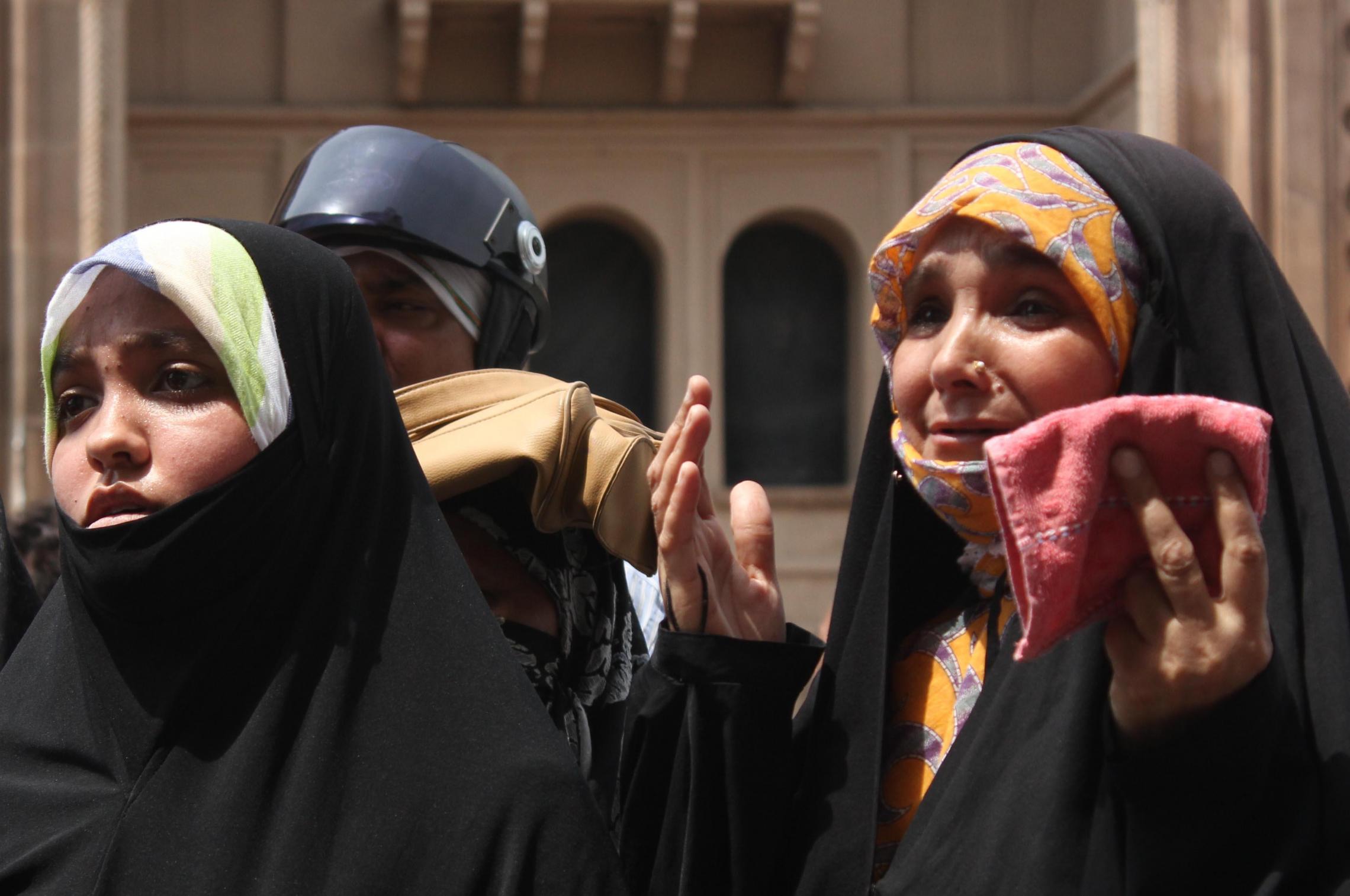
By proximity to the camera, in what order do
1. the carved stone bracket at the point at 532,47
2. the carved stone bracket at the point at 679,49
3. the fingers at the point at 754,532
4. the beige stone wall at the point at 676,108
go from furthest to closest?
the beige stone wall at the point at 676,108 → the carved stone bracket at the point at 679,49 → the carved stone bracket at the point at 532,47 → the fingers at the point at 754,532

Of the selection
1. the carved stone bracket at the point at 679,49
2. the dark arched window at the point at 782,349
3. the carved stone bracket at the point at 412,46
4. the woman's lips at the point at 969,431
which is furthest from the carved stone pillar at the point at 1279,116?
the woman's lips at the point at 969,431

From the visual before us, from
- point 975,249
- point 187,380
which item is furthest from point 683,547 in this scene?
point 187,380

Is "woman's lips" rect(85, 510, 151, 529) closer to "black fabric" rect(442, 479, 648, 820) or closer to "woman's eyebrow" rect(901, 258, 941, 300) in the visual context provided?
"black fabric" rect(442, 479, 648, 820)

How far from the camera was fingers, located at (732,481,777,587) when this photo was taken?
212 cm

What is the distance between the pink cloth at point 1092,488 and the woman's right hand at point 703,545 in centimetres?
49

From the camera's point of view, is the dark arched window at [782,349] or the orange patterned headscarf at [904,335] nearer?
the orange patterned headscarf at [904,335]

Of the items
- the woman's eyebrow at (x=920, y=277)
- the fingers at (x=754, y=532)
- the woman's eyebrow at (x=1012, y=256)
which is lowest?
the fingers at (x=754, y=532)

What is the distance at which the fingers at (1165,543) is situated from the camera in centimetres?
153

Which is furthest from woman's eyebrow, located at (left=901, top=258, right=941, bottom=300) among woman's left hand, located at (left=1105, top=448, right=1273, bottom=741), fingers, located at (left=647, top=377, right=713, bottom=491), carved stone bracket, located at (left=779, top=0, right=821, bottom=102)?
carved stone bracket, located at (left=779, top=0, right=821, bottom=102)

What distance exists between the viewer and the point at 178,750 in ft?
6.60

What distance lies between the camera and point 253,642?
2.03 meters

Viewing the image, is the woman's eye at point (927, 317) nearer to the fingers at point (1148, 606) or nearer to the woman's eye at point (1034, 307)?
the woman's eye at point (1034, 307)

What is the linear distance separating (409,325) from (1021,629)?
1.31 metres

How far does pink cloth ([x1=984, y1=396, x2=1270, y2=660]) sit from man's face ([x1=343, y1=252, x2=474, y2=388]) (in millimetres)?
1445
